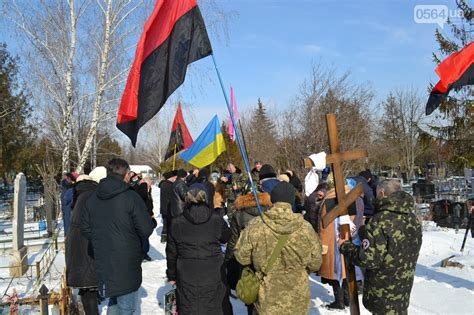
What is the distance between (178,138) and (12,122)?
69.9 ft

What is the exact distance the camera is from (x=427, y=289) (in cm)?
702

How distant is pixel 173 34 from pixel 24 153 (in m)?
30.3

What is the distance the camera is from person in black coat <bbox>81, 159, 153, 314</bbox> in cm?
448

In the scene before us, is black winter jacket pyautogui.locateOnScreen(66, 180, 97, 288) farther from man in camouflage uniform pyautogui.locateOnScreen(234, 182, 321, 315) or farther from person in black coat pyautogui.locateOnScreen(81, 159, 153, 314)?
man in camouflage uniform pyautogui.locateOnScreen(234, 182, 321, 315)

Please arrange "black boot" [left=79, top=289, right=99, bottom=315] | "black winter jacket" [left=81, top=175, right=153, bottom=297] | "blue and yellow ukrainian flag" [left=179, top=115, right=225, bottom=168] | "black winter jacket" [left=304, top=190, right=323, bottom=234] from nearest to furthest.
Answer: "black winter jacket" [left=81, top=175, right=153, bottom=297] → "black boot" [left=79, top=289, right=99, bottom=315] → "black winter jacket" [left=304, top=190, right=323, bottom=234] → "blue and yellow ukrainian flag" [left=179, top=115, right=225, bottom=168]

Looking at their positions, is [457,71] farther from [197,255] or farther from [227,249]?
[197,255]

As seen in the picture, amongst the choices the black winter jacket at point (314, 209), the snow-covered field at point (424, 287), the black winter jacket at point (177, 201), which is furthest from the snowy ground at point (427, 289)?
the black winter jacket at point (177, 201)

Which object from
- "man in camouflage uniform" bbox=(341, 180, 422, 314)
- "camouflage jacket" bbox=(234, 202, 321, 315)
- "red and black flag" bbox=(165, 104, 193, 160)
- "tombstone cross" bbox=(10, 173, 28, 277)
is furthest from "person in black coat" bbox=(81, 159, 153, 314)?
"red and black flag" bbox=(165, 104, 193, 160)

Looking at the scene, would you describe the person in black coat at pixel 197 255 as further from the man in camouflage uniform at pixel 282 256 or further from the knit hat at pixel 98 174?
the knit hat at pixel 98 174

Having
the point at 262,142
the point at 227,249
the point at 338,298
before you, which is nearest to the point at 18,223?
the point at 227,249

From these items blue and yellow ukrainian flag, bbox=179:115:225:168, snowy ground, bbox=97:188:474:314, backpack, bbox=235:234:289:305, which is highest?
blue and yellow ukrainian flag, bbox=179:115:225:168

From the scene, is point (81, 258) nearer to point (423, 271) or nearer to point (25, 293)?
point (25, 293)

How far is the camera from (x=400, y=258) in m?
3.95

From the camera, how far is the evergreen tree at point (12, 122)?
27.1m
